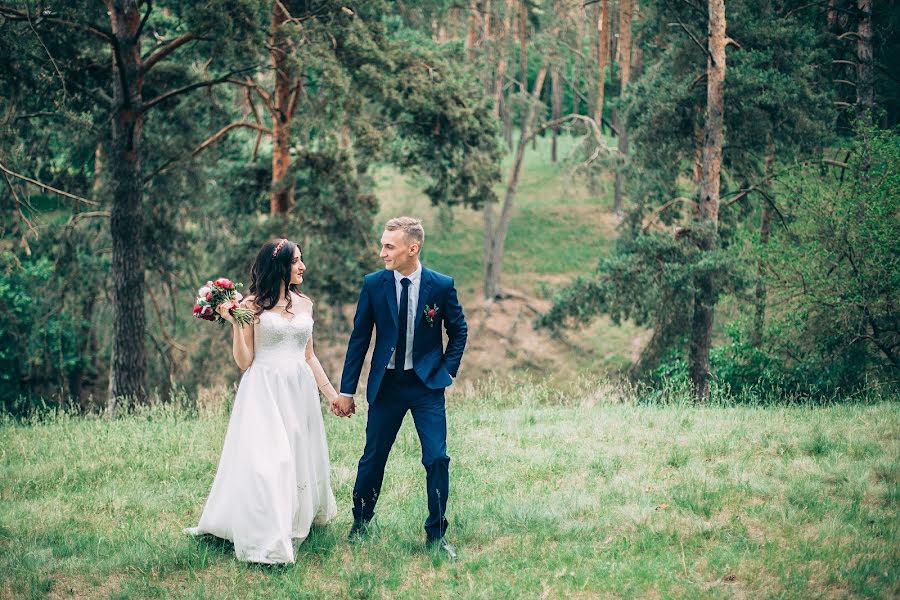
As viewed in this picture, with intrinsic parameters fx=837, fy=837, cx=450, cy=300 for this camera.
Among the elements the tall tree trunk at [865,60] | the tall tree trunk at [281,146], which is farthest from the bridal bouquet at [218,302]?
the tall tree trunk at [865,60]

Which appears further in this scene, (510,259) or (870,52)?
(510,259)

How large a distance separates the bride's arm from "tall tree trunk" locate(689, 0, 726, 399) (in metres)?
13.3

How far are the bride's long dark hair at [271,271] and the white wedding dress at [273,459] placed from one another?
0.39 ft

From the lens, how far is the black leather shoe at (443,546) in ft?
18.8

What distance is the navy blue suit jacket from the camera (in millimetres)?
5785

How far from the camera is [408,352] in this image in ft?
19.1

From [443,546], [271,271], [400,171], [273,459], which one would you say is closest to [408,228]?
[271,271]

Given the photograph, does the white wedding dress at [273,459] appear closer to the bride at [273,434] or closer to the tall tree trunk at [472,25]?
the bride at [273,434]

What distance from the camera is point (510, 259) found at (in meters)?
39.1

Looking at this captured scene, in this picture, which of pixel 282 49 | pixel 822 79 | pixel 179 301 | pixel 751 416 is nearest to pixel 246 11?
pixel 282 49

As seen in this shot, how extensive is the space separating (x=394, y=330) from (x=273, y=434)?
3.67 ft

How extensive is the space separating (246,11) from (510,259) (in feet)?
85.0

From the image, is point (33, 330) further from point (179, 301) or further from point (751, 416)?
point (751, 416)

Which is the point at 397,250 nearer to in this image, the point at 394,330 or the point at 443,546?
the point at 394,330
